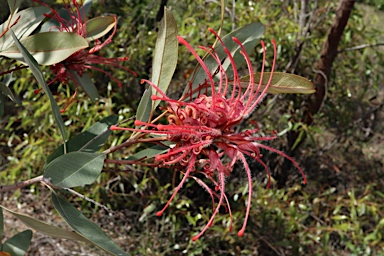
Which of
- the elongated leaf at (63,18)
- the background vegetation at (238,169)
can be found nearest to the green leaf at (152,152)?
the elongated leaf at (63,18)

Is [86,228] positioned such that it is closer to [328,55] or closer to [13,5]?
[13,5]

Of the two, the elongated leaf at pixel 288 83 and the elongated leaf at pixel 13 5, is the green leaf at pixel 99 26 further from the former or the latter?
the elongated leaf at pixel 288 83

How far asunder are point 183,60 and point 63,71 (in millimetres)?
1910

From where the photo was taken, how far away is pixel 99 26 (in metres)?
0.95

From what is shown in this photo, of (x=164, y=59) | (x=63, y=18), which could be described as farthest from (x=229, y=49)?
(x=63, y=18)

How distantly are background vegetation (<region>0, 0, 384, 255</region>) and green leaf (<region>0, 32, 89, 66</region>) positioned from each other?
1697 millimetres

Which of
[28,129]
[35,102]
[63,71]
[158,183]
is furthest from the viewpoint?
[28,129]

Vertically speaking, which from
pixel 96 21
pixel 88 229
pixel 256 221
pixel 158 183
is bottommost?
pixel 256 221

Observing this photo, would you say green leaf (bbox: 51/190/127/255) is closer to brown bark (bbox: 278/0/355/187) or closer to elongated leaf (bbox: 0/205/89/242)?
elongated leaf (bbox: 0/205/89/242)

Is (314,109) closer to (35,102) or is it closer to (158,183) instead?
(158,183)

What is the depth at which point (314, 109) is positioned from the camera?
2699mm

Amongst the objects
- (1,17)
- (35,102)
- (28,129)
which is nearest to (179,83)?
(35,102)

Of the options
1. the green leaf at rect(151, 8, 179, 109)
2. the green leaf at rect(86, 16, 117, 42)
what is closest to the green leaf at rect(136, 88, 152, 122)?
the green leaf at rect(151, 8, 179, 109)

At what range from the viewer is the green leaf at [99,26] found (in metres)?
0.94
